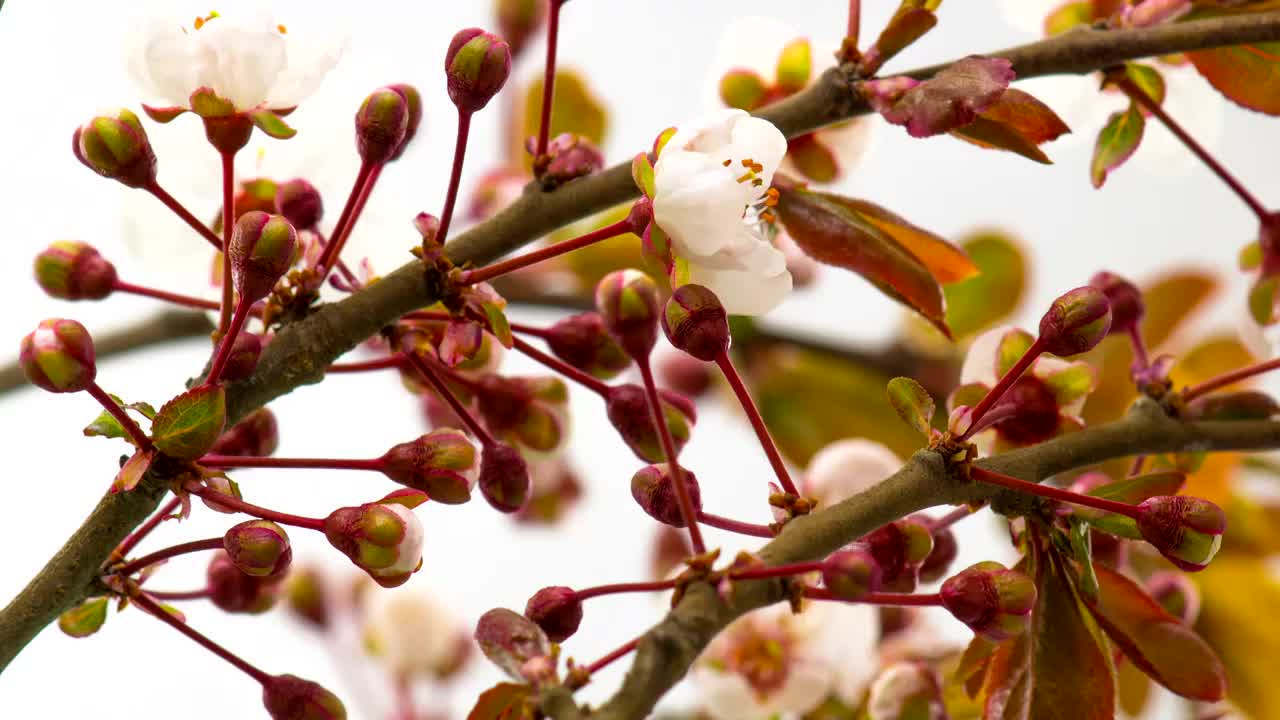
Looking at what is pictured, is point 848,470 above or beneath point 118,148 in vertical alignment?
above

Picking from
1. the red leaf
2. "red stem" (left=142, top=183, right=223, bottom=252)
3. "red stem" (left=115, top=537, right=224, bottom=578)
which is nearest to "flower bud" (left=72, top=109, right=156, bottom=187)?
"red stem" (left=142, top=183, right=223, bottom=252)

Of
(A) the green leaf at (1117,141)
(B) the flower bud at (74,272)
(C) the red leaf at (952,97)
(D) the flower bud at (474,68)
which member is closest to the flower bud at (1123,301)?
(A) the green leaf at (1117,141)

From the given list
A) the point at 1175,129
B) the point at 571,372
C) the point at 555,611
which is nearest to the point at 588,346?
the point at 571,372

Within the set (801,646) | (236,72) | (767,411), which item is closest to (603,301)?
(236,72)

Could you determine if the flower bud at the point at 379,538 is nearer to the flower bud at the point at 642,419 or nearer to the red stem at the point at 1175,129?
the flower bud at the point at 642,419

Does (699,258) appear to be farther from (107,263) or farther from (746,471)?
(746,471)

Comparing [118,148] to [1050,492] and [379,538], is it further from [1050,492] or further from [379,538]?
[1050,492]
